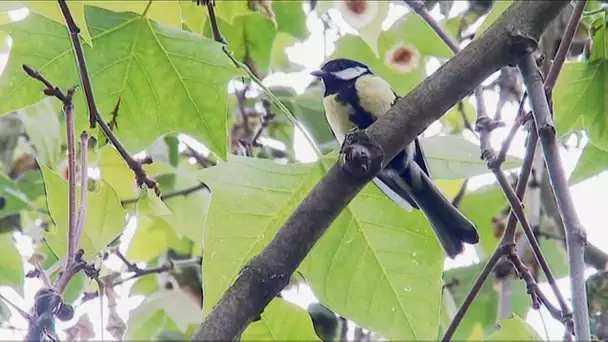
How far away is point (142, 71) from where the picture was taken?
994 mm

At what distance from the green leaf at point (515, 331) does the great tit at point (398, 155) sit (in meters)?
0.36

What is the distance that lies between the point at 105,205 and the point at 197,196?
800 millimetres

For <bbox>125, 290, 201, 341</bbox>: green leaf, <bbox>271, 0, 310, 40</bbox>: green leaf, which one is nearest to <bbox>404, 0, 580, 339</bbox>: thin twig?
<bbox>271, 0, 310, 40</bbox>: green leaf

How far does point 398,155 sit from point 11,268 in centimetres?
63

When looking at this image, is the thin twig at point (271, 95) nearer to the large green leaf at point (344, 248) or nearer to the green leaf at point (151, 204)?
the large green leaf at point (344, 248)

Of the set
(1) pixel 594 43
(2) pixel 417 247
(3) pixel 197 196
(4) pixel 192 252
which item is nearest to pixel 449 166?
(2) pixel 417 247

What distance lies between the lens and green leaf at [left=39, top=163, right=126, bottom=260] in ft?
2.86

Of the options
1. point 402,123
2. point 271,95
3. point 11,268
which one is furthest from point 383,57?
point 402,123

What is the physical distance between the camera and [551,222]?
1954mm

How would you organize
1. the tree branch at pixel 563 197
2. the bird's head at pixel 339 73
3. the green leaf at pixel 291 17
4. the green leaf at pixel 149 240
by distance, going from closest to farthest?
the tree branch at pixel 563 197 → the bird's head at pixel 339 73 → the green leaf at pixel 291 17 → the green leaf at pixel 149 240

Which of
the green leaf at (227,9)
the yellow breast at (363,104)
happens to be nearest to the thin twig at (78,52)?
the green leaf at (227,9)

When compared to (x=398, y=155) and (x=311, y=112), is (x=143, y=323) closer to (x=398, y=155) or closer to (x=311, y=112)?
(x=311, y=112)

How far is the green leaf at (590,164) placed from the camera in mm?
1027

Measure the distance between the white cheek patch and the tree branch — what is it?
843mm
